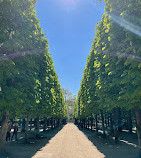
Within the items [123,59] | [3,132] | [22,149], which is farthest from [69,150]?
[123,59]

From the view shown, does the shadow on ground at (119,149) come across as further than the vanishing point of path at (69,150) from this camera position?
Yes

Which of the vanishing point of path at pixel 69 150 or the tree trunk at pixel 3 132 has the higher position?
the tree trunk at pixel 3 132

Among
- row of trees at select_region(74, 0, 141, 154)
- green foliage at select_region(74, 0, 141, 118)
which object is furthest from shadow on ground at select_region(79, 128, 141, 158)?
green foliage at select_region(74, 0, 141, 118)

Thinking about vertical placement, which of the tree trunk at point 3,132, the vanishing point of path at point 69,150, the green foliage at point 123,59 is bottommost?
the vanishing point of path at point 69,150

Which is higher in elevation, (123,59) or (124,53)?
(123,59)

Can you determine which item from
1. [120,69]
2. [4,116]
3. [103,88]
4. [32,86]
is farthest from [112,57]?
[4,116]

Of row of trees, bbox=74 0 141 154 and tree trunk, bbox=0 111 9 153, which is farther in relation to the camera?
tree trunk, bbox=0 111 9 153

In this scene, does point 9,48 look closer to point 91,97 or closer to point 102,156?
point 102,156

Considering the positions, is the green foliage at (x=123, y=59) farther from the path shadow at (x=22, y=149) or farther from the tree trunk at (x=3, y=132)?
the tree trunk at (x=3, y=132)

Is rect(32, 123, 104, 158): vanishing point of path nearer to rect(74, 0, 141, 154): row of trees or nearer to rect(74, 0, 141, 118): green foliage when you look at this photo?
rect(74, 0, 141, 154): row of trees

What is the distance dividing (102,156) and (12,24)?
1074 cm

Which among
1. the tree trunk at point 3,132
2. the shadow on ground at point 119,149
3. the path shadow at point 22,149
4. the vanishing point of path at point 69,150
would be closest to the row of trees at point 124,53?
the shadow on ground at point 119,149

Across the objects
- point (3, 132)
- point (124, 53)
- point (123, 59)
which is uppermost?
point (123, 59)

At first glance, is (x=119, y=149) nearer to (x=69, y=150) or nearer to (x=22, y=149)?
(x=69, y=150)
